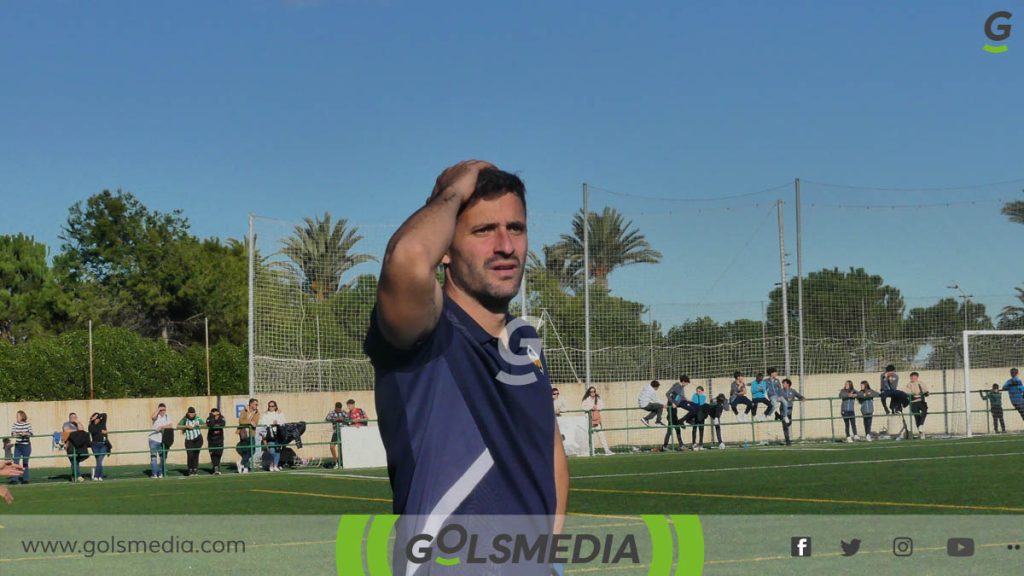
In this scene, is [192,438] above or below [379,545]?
below

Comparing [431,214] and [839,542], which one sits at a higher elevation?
[431,214]

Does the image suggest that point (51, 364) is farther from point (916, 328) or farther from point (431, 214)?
point (431, 214)

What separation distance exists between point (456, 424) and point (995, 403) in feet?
119

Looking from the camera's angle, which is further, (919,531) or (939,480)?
(939,480)

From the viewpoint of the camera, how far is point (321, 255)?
3497cm

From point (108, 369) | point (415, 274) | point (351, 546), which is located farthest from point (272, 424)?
point (415, 274)

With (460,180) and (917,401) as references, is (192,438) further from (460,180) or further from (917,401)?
(460,180)

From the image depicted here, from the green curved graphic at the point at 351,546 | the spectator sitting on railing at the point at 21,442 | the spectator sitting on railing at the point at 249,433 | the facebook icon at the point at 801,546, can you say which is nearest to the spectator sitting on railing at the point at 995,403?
the spectator sitting on railing at the point at 249,433

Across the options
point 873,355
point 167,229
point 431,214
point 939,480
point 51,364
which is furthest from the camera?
point 167,229

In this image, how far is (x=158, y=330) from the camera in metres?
72.1

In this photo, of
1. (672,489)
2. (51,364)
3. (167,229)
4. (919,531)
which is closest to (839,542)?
(919,531)

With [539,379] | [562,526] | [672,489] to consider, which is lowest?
[672,489]

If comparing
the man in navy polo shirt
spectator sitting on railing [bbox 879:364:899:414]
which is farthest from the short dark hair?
spectator sitting on railing [bbox 879:364:899:414]

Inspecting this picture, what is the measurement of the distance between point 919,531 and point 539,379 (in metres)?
10.1
